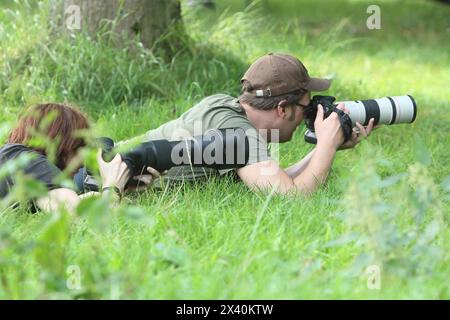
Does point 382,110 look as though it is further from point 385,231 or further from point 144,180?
point 385,231

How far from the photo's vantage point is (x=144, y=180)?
3.81 metres

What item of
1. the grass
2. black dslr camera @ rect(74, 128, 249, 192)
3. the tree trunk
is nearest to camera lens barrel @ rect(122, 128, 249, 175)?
black dslr camera @ rect(74, 128, 249, 192)

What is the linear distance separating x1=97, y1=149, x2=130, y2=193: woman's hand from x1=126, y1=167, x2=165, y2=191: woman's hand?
3.1 inches

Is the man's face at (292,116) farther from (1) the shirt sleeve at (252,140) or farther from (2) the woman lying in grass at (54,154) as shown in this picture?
(2) the woman lying in grass at (54,154)

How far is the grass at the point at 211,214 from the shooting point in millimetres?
2717

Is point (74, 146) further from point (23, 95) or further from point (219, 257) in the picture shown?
point (23, 95)

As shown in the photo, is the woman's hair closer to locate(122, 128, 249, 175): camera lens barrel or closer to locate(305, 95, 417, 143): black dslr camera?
locate(122, 128, 249, 175): camera lens barrel

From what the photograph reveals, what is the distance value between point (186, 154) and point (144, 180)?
209mm

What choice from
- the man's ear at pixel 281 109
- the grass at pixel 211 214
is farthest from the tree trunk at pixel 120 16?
the man's ear at pixel 281 109

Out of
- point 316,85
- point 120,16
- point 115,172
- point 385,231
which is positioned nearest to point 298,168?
point 316,85

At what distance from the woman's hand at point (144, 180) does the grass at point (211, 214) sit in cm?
5

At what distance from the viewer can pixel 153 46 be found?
18.7 feet

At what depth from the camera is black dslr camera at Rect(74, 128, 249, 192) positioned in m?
3.71
